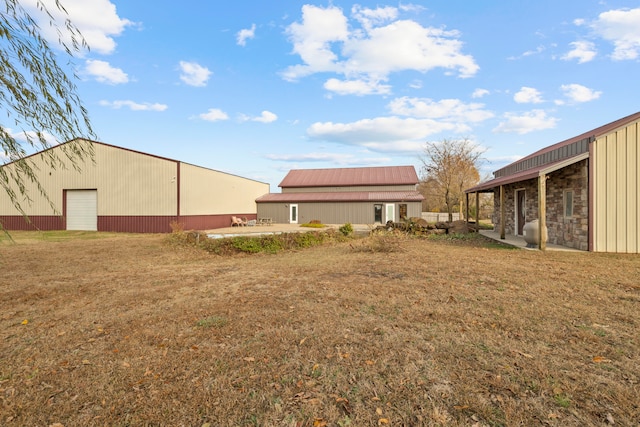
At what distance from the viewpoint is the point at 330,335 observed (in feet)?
13.9

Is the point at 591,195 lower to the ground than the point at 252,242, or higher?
higher

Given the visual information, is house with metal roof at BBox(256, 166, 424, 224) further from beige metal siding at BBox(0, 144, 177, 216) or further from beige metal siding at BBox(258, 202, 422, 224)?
beige metal siding at BBox(0, 144, 177, 216)

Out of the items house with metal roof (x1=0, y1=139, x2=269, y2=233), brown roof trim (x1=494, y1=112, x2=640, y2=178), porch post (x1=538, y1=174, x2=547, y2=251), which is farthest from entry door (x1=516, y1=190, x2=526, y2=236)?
house with metal roof (x1=0, y1=139, x2=269, y2=233)

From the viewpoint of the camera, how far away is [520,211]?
54.3ft

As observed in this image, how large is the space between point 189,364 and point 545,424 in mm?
3243

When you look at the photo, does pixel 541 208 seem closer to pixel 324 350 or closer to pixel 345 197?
pixel 324 350

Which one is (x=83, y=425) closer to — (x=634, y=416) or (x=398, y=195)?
(x=634, y=416)

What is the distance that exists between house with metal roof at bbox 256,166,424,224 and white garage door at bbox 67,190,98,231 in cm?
1462

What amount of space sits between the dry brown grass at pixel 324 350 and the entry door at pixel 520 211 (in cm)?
897

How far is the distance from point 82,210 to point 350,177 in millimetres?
23756

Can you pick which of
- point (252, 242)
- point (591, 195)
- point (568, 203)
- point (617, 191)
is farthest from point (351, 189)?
point (617, 191)

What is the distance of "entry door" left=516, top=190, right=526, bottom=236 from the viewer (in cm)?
1620

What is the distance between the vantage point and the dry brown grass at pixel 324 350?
9.05 ft

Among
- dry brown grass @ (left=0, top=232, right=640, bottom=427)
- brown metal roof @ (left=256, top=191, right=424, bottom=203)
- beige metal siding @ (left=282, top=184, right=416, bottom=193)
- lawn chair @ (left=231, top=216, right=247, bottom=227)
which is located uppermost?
beige metal siding @ (left=282, top=184, right=416, bottom=193)
